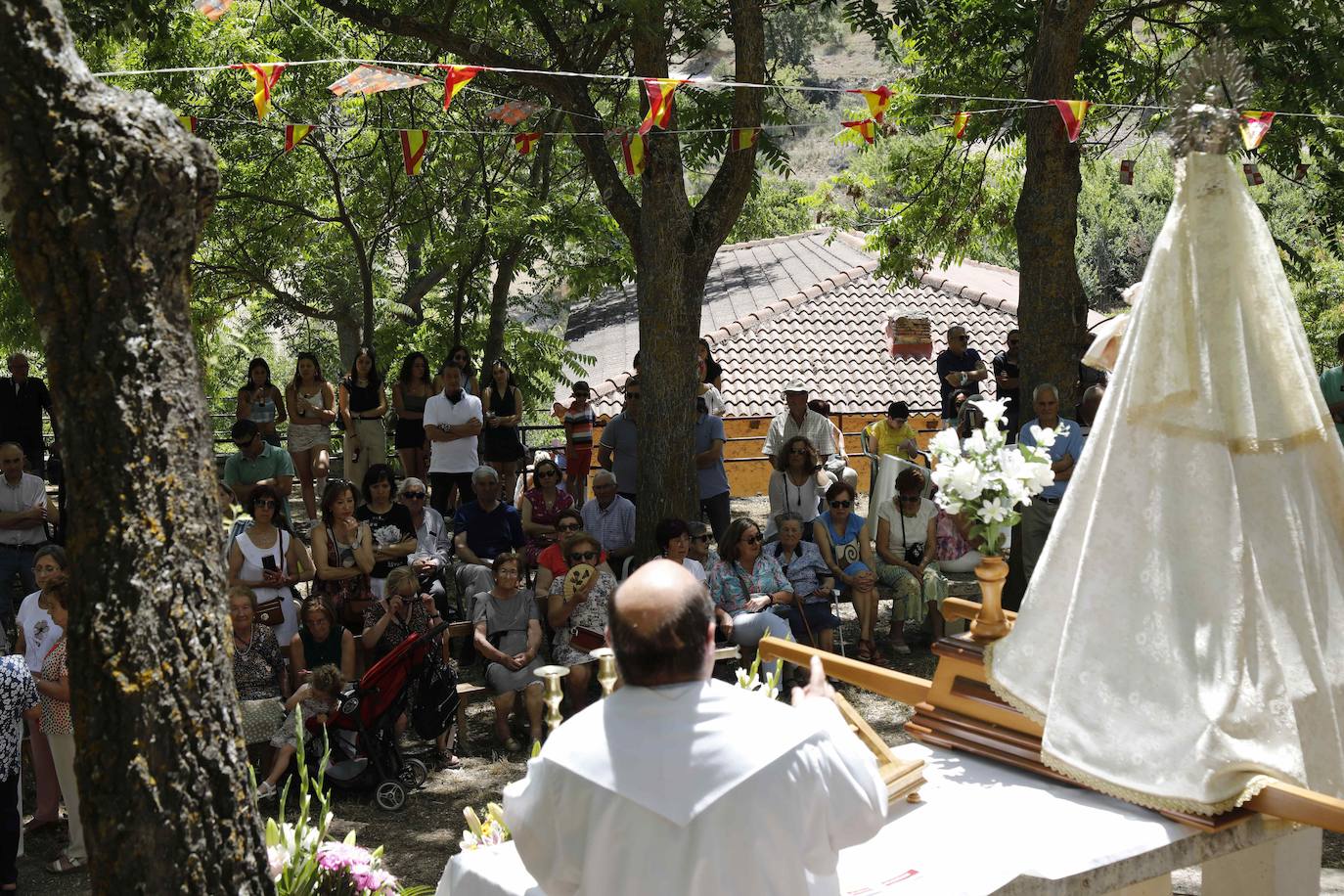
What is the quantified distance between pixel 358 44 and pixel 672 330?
899 cm

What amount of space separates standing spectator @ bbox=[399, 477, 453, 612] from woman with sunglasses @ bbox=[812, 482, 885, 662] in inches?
109

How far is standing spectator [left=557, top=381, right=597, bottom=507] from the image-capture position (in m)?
13.0

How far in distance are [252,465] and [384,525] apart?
1.66 meters

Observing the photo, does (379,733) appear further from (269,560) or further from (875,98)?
(875,98)

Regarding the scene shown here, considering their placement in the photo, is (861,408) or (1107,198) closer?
(861,408)

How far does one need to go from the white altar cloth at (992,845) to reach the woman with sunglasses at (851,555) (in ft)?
16.8

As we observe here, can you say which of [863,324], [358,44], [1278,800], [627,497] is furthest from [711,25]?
[863,324]

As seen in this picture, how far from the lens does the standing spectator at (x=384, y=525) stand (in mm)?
9453

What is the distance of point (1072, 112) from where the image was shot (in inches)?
362

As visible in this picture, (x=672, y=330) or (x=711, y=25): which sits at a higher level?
(x=711, y=25)

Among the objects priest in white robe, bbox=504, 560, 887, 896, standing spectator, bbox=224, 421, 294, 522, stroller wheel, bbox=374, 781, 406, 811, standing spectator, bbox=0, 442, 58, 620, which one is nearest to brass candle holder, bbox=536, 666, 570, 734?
priest in white robe, bbox=504, 560, 887, 896

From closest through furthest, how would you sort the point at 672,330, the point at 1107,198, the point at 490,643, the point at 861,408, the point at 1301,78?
the point at 490,643 < the point at 672,330 < the point at 1301,78 < the point at 861,408 < the point at 1107,198

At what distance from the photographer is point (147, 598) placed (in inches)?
118

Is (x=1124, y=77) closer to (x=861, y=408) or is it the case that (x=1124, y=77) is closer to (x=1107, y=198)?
(x=861, y=408)
